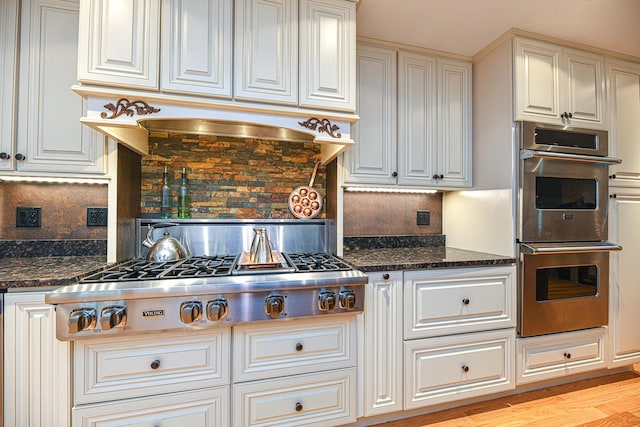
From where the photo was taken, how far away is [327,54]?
148 centimetres

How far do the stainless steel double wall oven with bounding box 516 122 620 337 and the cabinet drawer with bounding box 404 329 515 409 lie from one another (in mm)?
227

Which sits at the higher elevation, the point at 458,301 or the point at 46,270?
the point at 46,270

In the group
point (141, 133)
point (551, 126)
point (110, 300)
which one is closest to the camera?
point (110, 300)

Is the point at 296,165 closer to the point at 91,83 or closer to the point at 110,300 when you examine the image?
the point at 91,83

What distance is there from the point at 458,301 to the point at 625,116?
190cm

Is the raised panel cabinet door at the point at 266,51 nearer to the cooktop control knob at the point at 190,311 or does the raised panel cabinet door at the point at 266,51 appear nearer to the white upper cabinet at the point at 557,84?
the cooktop control knob at the point at 190,311

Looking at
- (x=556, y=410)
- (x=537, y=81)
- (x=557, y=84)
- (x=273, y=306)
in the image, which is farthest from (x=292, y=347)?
(x=557, y=84)

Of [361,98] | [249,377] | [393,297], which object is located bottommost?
[249,377]

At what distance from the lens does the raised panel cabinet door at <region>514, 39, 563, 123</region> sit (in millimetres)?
1757

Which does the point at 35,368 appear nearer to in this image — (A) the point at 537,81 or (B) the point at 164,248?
(B) the point at 164,248

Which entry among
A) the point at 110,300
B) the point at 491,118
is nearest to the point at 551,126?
the point at 491,118

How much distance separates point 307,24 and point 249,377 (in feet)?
5.79

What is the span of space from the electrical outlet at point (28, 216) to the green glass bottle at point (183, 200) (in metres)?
0.76

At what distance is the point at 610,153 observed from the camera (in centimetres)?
195
